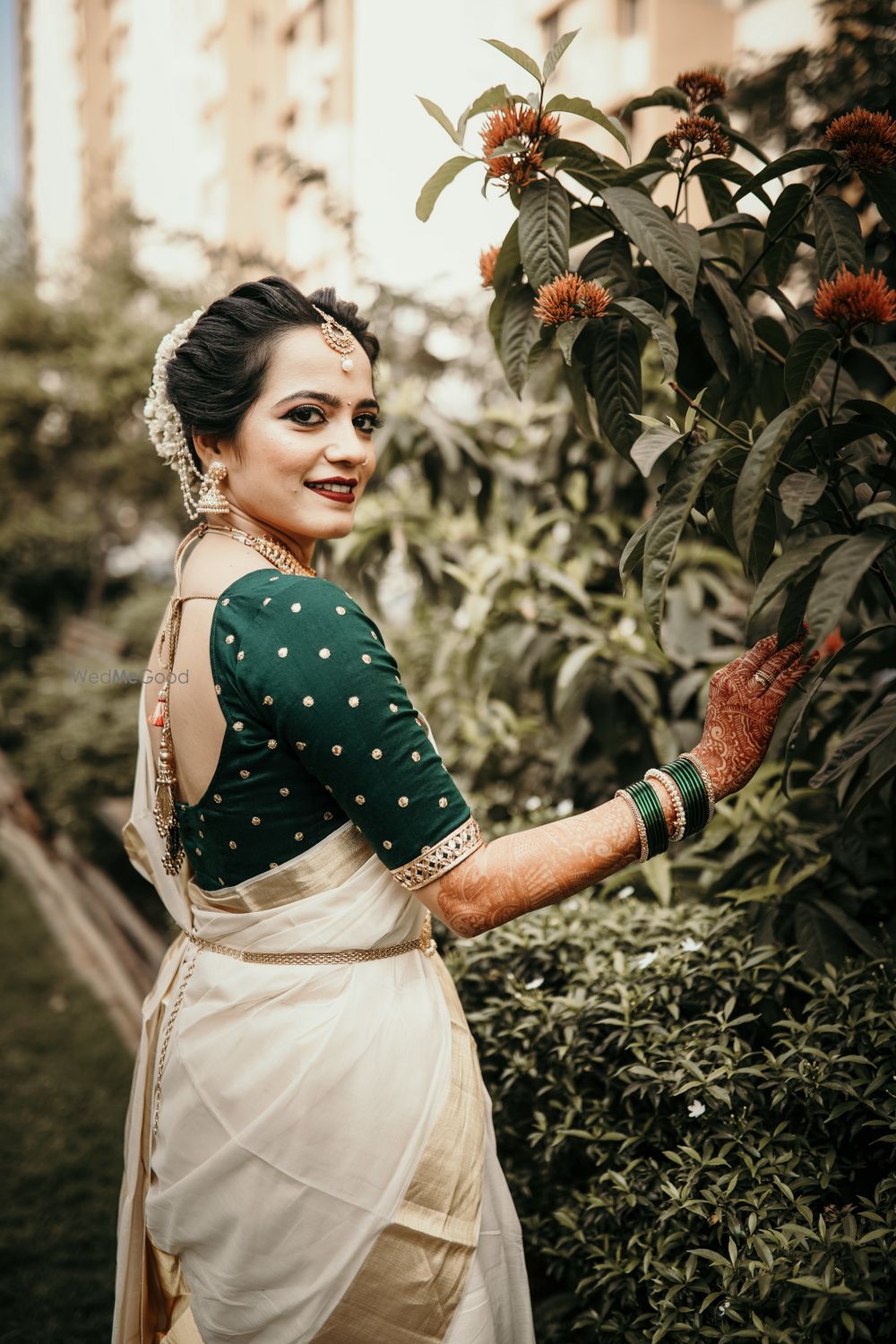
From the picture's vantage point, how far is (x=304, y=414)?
137cm

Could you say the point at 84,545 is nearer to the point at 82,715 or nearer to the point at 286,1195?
the point at 82,715

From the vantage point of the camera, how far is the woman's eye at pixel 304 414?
4.46ft

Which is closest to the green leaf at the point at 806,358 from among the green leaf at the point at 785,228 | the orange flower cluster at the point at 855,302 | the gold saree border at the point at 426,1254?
the orange flower cluster at the point at 855,302

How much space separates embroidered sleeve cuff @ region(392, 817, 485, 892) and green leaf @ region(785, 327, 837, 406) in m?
0.71

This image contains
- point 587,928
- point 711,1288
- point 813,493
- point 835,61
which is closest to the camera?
point 813,493

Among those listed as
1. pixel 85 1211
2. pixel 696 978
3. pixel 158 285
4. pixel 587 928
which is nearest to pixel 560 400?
pixel 587 928

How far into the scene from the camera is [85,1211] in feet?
9.30

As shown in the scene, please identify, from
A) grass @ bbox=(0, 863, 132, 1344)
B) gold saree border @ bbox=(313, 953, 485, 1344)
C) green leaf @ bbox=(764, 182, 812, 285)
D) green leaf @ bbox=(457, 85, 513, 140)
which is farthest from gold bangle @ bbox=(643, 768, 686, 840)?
grass @ bbox=(0, 863, 132, 1344)

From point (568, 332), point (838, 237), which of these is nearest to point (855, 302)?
point (838, 237)

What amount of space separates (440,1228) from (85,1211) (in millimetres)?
2003

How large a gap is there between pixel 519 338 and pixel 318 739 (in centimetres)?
74

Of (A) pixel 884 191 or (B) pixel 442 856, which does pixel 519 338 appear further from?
(B) pixel 442 856

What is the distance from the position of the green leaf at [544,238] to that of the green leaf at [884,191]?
1.33 ft

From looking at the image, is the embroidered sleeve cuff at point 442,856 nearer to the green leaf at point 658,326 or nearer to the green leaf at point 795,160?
the green leaf at point 658,326
